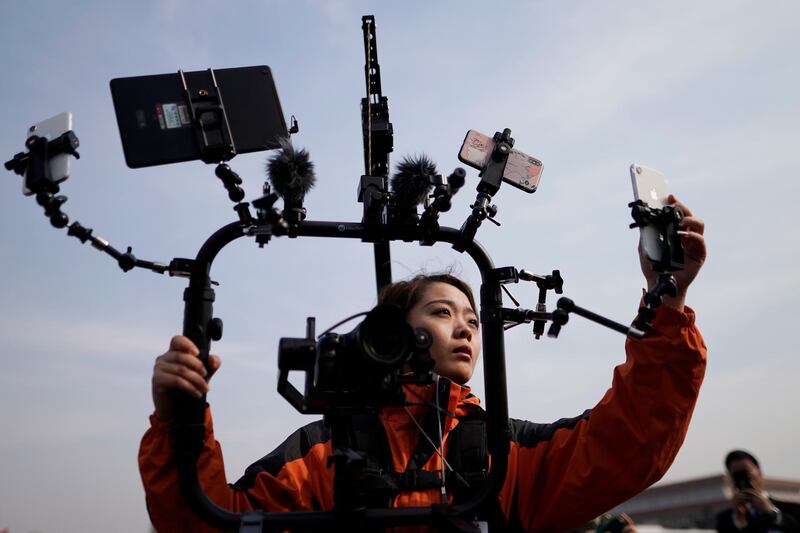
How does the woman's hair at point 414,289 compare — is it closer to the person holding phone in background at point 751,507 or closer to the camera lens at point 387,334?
the camera lens at point 387,334

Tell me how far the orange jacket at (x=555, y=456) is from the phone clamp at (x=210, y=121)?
97cm

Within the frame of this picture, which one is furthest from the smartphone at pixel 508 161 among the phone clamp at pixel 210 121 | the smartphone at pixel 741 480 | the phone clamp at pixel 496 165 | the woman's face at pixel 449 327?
the smartphone at pixel 741 480

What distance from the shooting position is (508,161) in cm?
268

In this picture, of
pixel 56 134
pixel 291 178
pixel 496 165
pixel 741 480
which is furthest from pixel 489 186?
pixel 741 480

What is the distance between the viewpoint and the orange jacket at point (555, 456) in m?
2.39

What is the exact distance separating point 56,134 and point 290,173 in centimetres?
80

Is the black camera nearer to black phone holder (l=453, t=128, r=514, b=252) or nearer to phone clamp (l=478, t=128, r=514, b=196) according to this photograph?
black phone holder (l=453, t=128, r=514, b=252)

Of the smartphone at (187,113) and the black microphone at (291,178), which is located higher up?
the smartphone at (187,113)

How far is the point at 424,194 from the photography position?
2.53m

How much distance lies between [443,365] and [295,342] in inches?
42.6

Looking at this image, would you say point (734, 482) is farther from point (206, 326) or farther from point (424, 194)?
point (206, 326)

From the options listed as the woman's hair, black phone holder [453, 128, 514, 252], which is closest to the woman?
the woman's hair

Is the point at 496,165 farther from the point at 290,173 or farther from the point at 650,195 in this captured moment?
the point at 290,173

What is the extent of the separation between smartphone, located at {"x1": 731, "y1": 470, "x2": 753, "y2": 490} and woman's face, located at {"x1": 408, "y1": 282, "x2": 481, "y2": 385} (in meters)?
3.43
